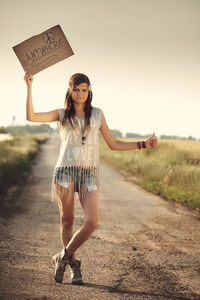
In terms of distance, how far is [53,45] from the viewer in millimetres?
3461

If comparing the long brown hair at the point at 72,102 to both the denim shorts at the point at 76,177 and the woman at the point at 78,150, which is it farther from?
the denim shorts at the point at 76,177

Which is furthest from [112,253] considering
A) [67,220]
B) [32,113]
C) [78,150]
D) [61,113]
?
[32,113]

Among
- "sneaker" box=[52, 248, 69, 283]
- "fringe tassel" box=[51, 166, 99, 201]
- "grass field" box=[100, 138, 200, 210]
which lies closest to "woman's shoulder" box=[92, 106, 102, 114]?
"fringe tassel" box=[51, 166, 99, 201]

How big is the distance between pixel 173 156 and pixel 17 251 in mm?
14113

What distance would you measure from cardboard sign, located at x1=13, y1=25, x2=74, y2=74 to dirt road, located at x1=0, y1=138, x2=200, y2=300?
2.11 m

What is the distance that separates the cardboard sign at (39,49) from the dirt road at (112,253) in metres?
2.11

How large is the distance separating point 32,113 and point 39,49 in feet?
2.19

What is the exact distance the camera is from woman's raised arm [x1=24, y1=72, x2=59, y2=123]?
3.25 meters

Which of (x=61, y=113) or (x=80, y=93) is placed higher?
(x=80, y=93)

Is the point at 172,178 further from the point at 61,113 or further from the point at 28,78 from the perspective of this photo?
the point at 28,78

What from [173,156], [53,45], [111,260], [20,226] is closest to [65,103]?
[53,45]

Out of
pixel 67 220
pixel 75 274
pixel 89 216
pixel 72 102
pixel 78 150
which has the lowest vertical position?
pixel 75 274

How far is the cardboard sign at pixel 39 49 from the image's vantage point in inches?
135

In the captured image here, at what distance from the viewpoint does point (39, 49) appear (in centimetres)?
344
